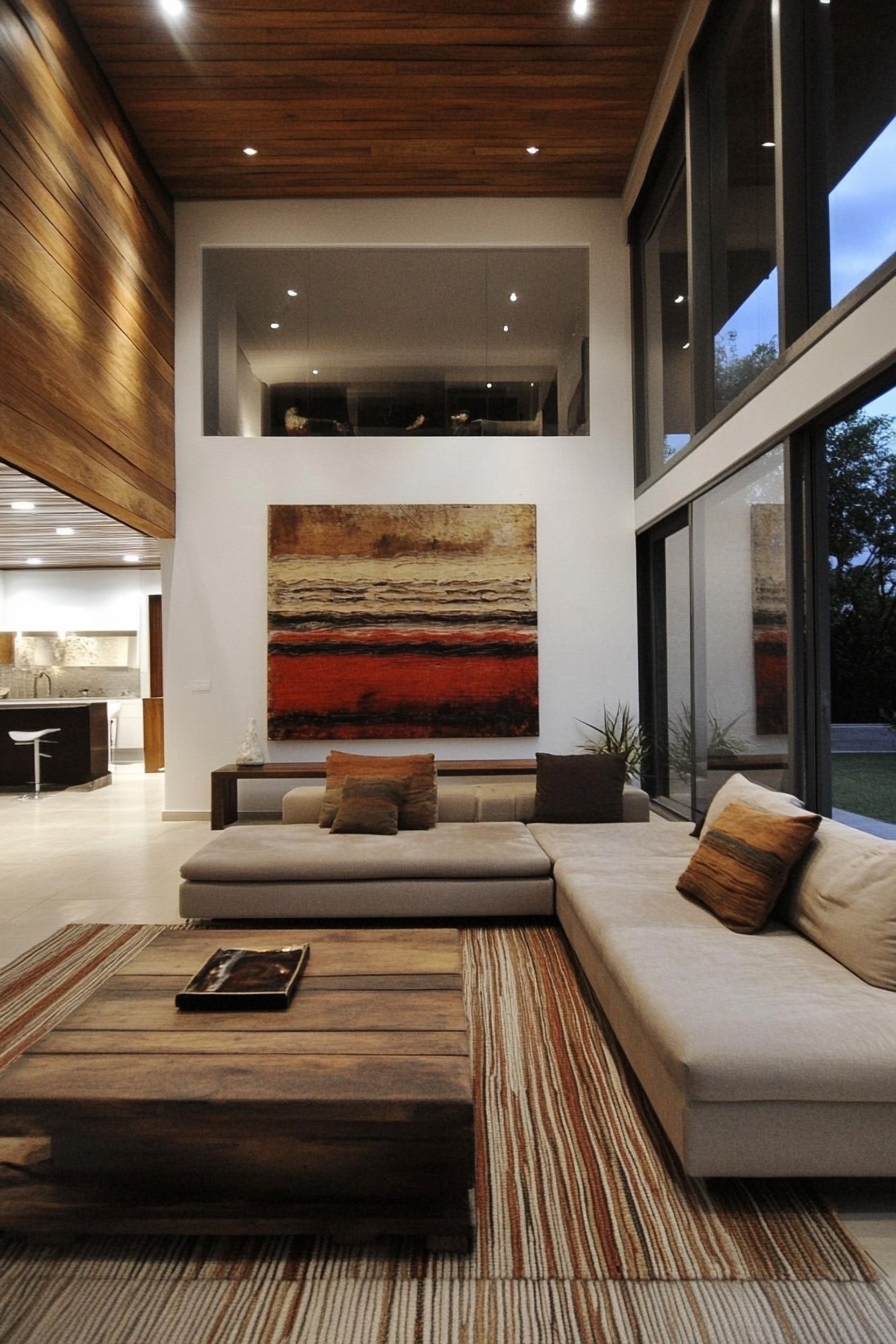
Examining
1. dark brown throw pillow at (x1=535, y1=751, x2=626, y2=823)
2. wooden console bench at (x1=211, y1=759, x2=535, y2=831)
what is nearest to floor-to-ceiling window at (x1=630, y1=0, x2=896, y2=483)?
dark brown throw pillow at (x1=535, y1=751, x2=626, y2=823)

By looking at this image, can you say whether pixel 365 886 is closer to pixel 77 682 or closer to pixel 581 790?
pixel 581 790

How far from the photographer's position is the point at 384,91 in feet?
17.8

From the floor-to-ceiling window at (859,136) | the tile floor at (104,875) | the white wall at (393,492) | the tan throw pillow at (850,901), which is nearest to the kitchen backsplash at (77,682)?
the tile floor at (104,875)

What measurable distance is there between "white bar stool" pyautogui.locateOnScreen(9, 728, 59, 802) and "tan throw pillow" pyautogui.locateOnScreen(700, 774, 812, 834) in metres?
7.17

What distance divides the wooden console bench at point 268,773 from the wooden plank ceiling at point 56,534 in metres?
2.15

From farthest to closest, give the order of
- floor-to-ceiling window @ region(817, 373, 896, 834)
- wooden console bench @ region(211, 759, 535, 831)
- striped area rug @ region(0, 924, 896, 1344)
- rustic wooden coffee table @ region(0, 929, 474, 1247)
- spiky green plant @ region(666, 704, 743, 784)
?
1. wooden console bench @ region(211, 759, 535, 831)
2. spiky green plant @ region(666, 704, 743, 784)
3. floor-to-ceiling window @ region(817, 373, 896, 834)
4. rustic wooden coffee table @ region(0, 929, 474, 1247)
5. striped area rug @ region(0, 924, 896, 1344)

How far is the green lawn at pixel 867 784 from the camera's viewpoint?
3.16m

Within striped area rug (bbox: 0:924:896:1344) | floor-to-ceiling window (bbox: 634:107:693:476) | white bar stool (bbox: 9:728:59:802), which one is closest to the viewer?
striped area rug (bbox: 0:924:896:1344)

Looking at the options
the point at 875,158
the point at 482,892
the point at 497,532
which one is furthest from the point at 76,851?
the point at 875,158

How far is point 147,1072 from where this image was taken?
6.12 ft

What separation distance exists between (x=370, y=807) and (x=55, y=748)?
20.4 ft

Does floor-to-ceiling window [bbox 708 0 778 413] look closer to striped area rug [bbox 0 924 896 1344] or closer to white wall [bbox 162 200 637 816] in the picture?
white wall [bbox 162 200 637 816]

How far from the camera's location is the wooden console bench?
20.4ft

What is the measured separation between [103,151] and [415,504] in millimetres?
3161
